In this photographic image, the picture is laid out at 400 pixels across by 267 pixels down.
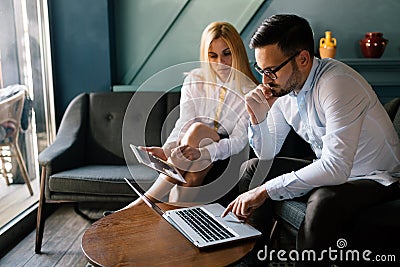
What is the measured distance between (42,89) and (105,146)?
0.63 metres

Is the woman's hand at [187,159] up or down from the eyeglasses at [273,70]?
down

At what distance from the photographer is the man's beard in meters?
1.73

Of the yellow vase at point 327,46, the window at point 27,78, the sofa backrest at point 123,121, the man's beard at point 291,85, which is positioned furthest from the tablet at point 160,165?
the yellow vase at point 327,46

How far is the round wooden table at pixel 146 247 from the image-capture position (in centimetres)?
135

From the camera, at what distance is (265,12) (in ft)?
9.61

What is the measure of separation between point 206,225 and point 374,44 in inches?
67.7

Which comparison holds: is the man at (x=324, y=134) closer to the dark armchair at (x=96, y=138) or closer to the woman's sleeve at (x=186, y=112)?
the woman's sleeve at (x=186, y=112)

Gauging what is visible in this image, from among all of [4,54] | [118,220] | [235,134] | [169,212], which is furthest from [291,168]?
[4,54]

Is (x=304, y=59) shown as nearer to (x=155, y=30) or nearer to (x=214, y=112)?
(x=214, y=112)

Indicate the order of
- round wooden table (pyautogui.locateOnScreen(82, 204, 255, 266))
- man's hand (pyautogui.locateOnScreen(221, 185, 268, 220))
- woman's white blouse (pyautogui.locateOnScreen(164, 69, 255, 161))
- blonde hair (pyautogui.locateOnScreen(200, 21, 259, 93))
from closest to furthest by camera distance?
round wooden table (pyautogui.locateOnScreen(82, 204, 255, 266)), man's hand (pyautogui.locateOnScreen(221, 185, 268, 220)), woman's white blouse (pyautogui.locateOnScreen(164, 69, 255, 161)), blonde hair (pyautogui.locateOnScreen(200, 21, 259, 93))

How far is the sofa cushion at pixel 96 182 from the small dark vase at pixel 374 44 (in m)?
1.46

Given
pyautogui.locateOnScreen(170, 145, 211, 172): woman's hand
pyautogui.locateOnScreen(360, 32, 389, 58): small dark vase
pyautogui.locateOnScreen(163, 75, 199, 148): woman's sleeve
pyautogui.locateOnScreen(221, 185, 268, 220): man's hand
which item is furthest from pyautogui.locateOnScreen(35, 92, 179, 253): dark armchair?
pyautogui.locateOnScreen(360, 32, 389, 58): small dark vase

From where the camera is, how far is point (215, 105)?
2410 millimetres

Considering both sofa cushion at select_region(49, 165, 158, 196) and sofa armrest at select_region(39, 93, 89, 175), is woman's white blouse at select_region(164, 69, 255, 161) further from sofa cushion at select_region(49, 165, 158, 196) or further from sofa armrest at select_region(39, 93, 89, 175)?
sofa armrest at select_region(39, 93, 89, 175)
